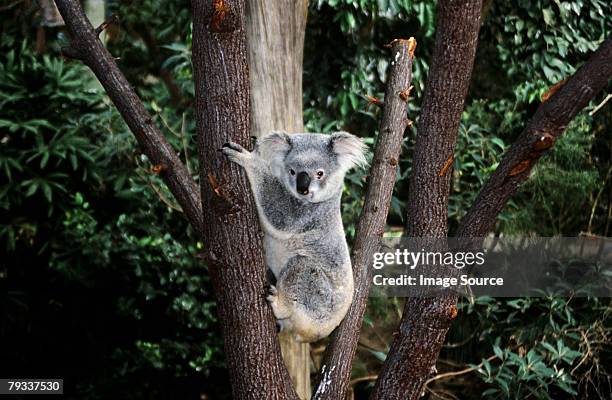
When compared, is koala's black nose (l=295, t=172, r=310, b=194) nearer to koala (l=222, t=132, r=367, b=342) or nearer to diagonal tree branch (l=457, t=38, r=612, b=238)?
koala (l=222, t=132, r=367, b=342)

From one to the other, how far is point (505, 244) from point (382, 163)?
5.53 ft

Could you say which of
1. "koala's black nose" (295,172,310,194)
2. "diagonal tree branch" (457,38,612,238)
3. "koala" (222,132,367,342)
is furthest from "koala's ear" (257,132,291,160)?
"diagonal tree branch" (457,38,612,238)

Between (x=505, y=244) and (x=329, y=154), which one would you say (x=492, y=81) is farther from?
(x=329, y=154)

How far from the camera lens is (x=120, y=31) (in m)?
5.38

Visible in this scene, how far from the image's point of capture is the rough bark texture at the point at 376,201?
8.38ft

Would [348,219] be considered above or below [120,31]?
below

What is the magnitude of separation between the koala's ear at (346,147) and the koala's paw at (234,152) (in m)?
0.53

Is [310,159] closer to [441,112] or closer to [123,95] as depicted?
[441,112]

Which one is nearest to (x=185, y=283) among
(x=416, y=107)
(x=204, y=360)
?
(x=204, y=360)

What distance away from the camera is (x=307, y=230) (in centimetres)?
249

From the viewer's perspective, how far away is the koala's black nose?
7.83 feet

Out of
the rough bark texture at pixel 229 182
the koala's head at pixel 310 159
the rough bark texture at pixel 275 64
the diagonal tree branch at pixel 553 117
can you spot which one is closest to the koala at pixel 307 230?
the koala's head at pixel 310 159

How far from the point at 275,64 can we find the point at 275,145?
0.61 meters

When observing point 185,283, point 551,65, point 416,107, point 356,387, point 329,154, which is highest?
point 551,65
